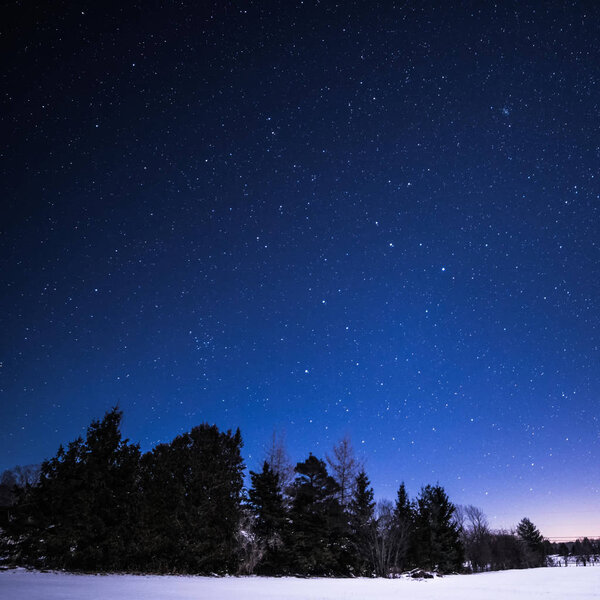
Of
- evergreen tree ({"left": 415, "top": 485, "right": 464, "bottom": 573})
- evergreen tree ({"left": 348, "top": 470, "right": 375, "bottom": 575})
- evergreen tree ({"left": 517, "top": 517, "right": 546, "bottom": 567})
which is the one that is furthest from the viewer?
evergreen tree ({"left": 517, "top": 517, "right": 546, "bottom": 567})

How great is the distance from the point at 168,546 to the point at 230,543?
157 inches

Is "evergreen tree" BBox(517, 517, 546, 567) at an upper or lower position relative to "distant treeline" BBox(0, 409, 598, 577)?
lower

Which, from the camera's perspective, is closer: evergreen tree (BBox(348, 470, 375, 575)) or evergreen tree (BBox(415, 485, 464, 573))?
evergreen tree (BBox(348, 470, 375, 575))

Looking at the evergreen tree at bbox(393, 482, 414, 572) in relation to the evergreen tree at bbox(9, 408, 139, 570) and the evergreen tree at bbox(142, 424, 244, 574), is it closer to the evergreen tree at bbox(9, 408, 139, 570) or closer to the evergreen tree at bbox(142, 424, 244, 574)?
the evergreen tree at bbox(142, 424, 244, 574)

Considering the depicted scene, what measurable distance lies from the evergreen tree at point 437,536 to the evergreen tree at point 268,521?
19998 millimetres

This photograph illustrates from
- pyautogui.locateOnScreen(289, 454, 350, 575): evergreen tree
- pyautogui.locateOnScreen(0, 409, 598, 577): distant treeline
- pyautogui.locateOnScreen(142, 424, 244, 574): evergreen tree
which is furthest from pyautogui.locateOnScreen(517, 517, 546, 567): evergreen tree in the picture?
pyautogui.locateOnScreen(142, 424, 244, 574): evergreen tree

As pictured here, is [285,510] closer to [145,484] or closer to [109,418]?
[145,484]

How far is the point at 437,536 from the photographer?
139 ft

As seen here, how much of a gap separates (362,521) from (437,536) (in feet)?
37.6

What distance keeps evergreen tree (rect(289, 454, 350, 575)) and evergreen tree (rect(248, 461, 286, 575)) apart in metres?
0.98

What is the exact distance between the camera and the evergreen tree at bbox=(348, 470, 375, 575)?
35.2m

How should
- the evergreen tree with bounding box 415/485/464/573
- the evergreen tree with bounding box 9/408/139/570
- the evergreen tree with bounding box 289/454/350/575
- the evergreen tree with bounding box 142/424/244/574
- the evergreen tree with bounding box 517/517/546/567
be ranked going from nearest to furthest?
the evergreen tree with bounding box 9/408/139/570 < the evergreen tree with bounding box 142/424/244/574 < the evergreen tree with bounding box 289/454/350/575 < the evergreen tree with bounding box 415/485/464/573 < the evergreen tree with bounding box 517/517/546/567

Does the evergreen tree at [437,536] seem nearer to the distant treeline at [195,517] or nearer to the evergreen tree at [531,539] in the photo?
the distant treeline at [195,517]

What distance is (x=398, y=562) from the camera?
38688 mm
